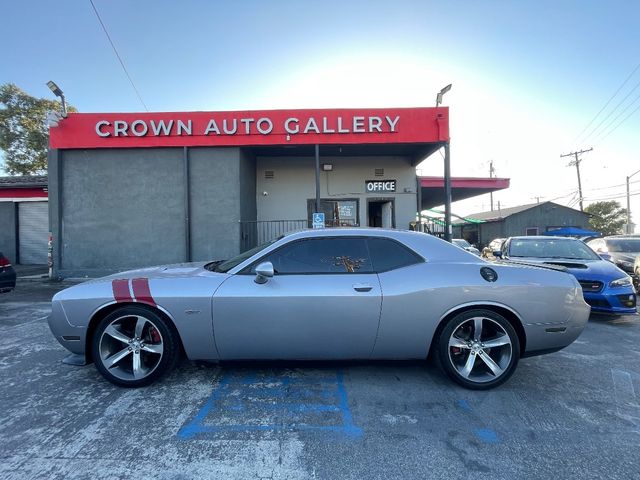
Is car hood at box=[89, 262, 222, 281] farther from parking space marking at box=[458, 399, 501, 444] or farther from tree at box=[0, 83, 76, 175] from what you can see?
tree at box=[0, 83, 76, 175]

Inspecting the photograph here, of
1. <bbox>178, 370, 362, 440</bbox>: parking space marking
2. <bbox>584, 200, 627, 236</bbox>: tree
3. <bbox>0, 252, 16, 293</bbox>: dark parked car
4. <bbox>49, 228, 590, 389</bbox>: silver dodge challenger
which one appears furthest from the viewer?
<bbox>584, 200, 627, 236</bbox>: tree

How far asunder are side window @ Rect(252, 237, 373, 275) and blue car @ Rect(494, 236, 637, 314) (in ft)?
10.5

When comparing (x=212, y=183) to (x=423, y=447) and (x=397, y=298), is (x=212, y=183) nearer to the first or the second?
(x=397, y=298)

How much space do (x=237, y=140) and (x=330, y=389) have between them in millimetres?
8176

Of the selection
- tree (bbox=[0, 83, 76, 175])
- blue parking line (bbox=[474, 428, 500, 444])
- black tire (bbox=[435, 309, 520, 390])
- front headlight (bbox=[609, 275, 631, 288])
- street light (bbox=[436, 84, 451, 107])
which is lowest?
blue parking line (bbox=[474, 428, 500, 444])

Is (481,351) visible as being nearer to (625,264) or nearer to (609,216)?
(625,264)

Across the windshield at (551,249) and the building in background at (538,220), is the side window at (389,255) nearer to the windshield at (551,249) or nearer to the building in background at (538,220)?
the windshield at (551,249)

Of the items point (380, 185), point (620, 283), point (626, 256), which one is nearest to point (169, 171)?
point (380, 185)

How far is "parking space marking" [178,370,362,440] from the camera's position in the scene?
2.38 metres

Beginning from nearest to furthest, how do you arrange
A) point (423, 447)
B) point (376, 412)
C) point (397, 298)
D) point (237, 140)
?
point (423, 447)
point (376, 412)
point (397, 298)
point (237, 140)

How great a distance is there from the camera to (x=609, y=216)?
40.2m

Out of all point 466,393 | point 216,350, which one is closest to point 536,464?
point 466,393

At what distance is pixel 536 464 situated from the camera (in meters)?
2.04

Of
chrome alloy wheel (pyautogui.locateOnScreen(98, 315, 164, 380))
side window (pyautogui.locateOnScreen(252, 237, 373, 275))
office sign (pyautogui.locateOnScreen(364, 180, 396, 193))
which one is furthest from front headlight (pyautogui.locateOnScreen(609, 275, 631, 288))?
office sign (pyautogui.locateOnScreen(364, 180, 396, 193))
